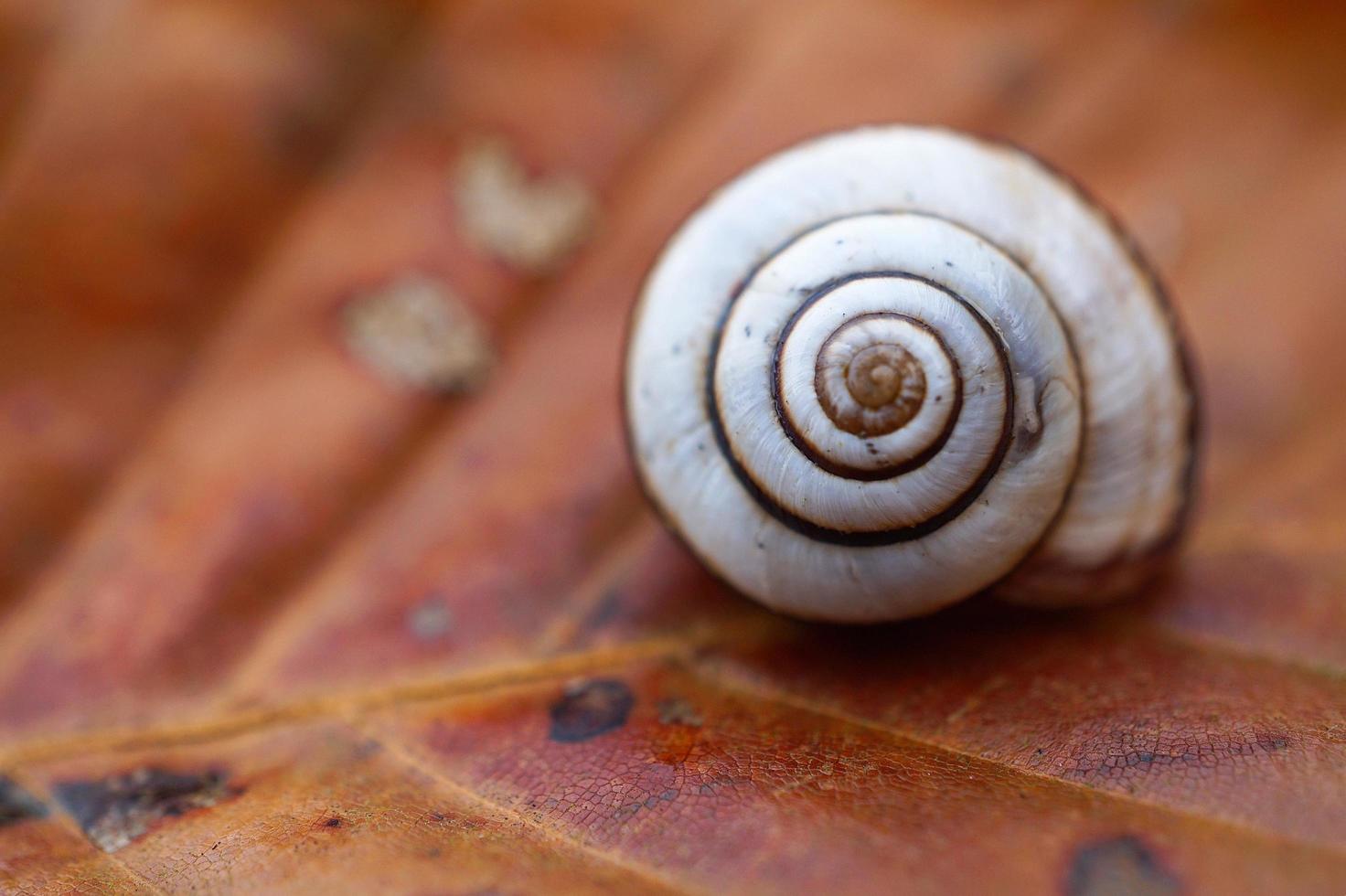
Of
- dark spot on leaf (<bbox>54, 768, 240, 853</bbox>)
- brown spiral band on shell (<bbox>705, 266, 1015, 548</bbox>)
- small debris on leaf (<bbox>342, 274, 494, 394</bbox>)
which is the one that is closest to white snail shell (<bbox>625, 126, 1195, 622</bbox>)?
A: brown spiral band on shell (<bbox>705, 266, 1015, 548</bbox>)

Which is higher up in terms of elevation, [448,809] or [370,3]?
[370,3]

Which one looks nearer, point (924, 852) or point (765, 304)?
point (924, 852)

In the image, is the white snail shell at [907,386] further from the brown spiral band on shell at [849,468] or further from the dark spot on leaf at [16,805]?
the dark spot on leaf at [16,805]

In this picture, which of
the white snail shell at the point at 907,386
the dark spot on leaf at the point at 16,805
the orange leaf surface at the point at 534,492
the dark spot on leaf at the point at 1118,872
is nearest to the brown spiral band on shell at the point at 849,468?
the white snail shell at the point at 907,386

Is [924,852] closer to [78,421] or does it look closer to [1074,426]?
[1074,426]

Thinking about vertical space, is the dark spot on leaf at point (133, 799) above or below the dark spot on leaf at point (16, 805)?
above

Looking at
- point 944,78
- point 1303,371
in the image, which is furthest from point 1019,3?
point 1303,371

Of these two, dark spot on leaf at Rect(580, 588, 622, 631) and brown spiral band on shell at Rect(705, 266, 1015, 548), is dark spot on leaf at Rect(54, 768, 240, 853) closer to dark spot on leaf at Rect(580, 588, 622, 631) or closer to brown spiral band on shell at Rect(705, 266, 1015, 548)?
dark spot on leaf at Rect(580, 588, 622, 631)
